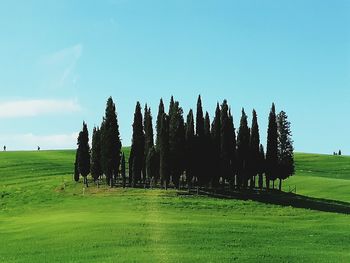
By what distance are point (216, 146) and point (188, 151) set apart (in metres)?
5.71

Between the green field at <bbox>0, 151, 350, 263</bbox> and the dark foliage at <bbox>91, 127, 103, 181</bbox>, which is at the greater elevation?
the dark foliage at <bbox>91, 127, 103, 181</bbox>

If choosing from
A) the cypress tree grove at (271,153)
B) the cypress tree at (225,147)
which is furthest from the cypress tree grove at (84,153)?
the cypress tree grove at (271,153)

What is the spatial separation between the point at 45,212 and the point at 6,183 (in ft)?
123

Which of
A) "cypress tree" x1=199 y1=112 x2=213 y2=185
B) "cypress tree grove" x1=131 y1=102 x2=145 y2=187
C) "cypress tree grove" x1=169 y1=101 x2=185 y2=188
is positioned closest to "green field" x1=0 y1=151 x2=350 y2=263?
"cypress tree grove" x1=169 y1=101 x2=185 y2=188

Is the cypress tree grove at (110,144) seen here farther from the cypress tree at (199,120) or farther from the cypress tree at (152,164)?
the cypress tree at (199,120)

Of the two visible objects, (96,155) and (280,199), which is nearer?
(280,199)

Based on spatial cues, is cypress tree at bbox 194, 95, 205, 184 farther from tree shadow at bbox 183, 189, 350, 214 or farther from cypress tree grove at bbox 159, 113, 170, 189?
cypress tree grove at bbox 159, 113, 170, 189

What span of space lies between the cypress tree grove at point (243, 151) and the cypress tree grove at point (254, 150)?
950mm

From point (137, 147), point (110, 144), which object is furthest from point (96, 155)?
point (137, 147)

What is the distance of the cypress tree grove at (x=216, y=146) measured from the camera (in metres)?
85.9

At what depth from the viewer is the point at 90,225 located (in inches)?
1998

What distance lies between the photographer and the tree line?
8494 centimetres

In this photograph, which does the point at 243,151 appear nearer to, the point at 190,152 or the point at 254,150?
the point at 254,150

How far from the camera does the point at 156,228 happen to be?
160ft
